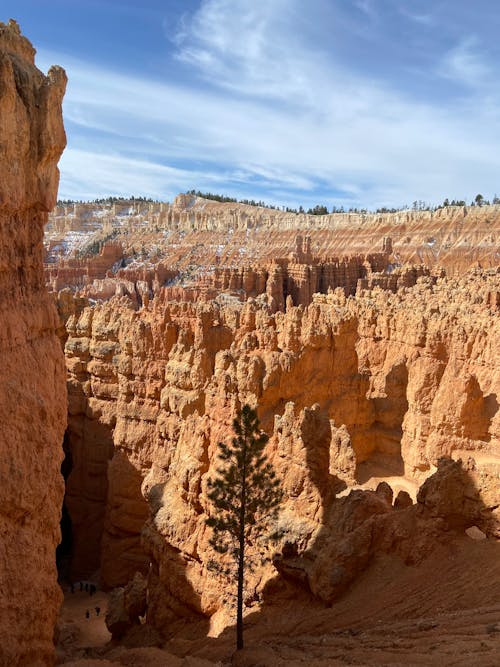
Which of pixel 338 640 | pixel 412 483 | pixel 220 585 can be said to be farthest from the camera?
pixel 412 483

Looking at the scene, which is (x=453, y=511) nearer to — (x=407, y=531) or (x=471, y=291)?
(x=407, y=531)

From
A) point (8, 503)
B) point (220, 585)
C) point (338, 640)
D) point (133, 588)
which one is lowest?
point (133, 588)

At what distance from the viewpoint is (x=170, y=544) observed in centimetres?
1252

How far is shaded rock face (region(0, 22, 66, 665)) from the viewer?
24.3 ft

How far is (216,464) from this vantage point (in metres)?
12.1

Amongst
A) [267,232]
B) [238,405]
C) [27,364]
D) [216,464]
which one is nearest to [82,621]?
[216,464]

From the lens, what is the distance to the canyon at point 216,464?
25.8 feet

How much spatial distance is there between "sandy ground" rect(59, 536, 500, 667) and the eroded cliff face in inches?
36.7

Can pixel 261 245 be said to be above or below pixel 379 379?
above

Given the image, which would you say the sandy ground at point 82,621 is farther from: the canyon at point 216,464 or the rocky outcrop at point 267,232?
the rocky outcrop at point 267,232

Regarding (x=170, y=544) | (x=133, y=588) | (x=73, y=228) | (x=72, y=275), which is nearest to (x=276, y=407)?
(x=170, y=544)

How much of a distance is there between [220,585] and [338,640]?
3.53 meters

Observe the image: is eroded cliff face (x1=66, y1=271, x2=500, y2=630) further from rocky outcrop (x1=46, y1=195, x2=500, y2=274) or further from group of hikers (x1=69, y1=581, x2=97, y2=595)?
rocky outcrop (x1=46, y1=195, x2=500, y2=274)

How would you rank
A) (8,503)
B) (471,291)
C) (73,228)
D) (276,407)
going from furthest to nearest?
(73,228), (471,291), (276,407), (8,503)
